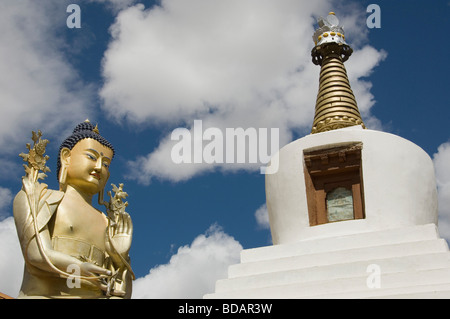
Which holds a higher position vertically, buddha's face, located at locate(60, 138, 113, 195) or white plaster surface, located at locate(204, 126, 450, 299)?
buddha's face, located at locate(60, 138, 113, 195)

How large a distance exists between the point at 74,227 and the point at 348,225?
5.00m

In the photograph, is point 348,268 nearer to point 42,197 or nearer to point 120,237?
point 120,237

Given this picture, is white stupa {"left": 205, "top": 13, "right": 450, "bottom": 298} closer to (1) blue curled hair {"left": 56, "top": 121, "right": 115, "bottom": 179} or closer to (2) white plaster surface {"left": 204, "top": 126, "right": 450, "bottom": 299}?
(2) white plaster surface {"left": 204, "top": 126, "right": 450, "bottom": 299}

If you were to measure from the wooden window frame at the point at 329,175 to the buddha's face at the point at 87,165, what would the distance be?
403cm

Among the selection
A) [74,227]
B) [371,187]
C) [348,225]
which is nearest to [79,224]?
[74,227]

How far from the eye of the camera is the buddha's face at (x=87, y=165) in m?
10.8

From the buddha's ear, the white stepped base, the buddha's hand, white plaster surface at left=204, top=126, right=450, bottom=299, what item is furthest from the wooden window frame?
the buddha's ear

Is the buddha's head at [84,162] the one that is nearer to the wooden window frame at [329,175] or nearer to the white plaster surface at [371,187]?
the white plaster surface at [371,187]

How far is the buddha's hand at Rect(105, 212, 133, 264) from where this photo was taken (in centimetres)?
1045

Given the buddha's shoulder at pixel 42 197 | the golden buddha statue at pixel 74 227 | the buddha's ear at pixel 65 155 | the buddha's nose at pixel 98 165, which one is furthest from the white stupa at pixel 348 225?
the buddha's ear at pixel 65 155

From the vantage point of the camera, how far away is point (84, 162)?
35.9 ft
